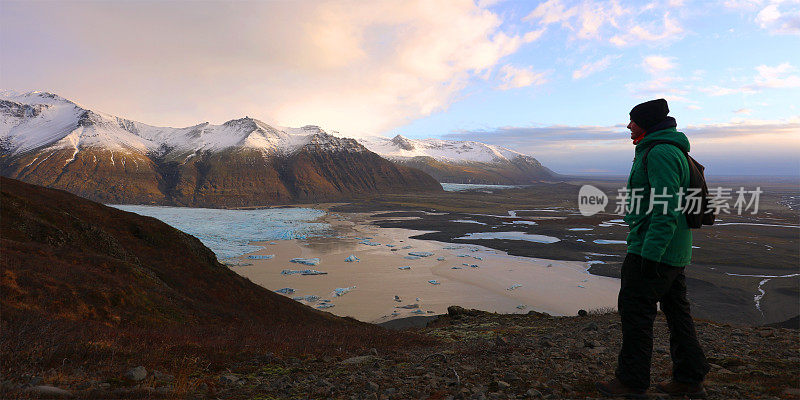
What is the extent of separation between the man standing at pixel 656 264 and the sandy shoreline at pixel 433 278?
805 inches

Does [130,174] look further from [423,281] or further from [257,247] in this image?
[423,281]

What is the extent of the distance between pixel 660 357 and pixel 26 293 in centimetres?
1272

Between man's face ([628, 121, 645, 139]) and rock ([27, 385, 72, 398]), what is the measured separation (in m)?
6.58

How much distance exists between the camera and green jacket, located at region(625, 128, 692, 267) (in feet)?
12.1

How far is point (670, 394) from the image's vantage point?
396 centimetres

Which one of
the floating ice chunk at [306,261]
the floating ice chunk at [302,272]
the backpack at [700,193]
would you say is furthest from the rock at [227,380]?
the floating ice chunk at [306,261]

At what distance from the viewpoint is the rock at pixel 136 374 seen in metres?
4.26

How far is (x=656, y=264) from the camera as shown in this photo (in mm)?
3803

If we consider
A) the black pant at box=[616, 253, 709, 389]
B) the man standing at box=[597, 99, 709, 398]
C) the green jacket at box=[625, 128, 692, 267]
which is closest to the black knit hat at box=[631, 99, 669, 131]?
the man standing at box=[597, 99, 709, 398]

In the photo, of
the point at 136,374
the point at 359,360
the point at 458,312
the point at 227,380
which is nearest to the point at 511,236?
the point at 458,312

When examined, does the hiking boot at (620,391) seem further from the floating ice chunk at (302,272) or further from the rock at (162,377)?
the floating ice chunk at (302,272)

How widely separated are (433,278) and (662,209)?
102 ft

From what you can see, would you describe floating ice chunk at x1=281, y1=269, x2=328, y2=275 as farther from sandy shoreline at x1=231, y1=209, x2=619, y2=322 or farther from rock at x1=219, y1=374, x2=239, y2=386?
rock at x1=219, y1=374, x2=239, y2=386

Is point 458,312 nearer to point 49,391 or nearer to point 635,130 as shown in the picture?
point 635,130
